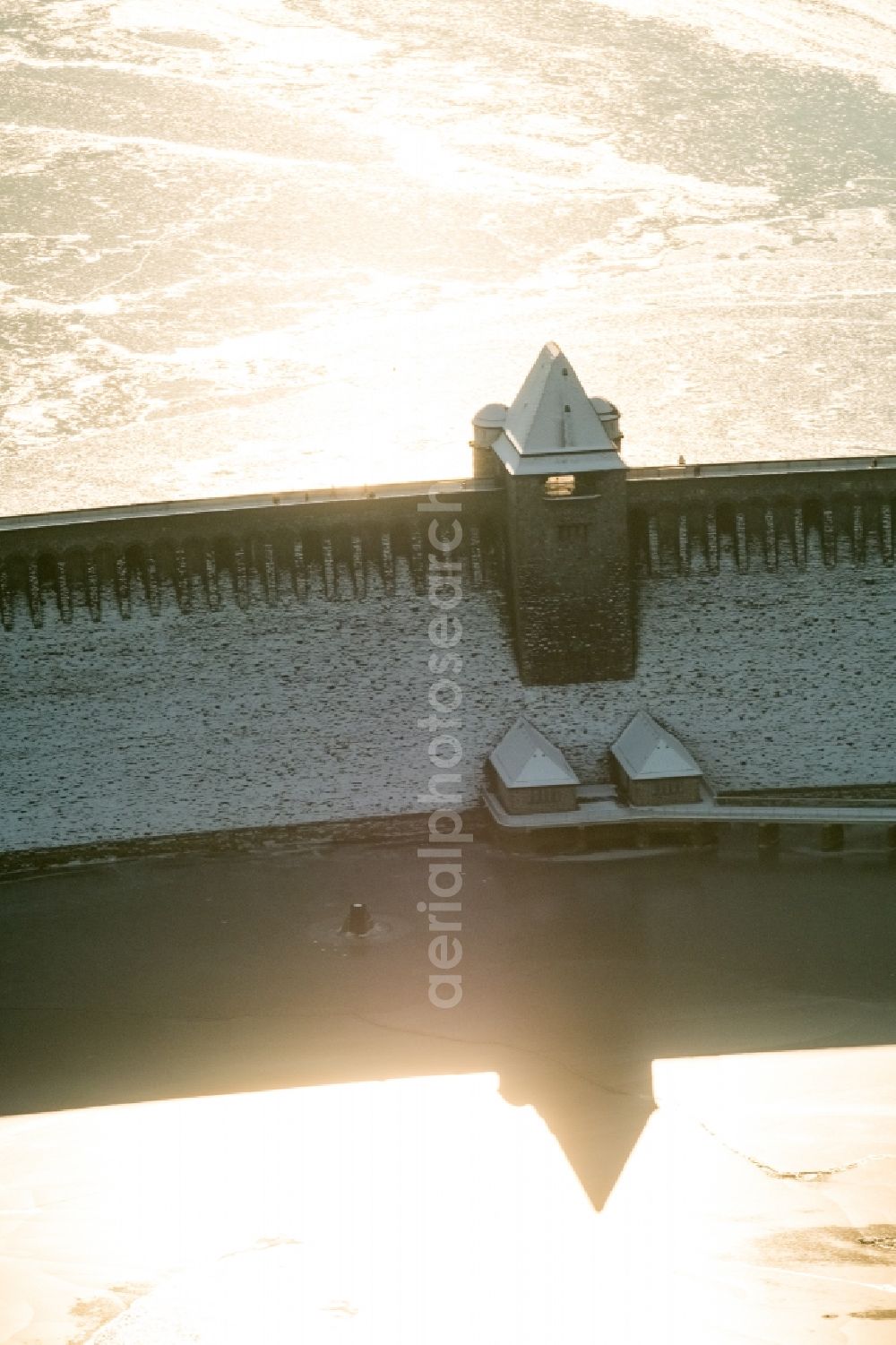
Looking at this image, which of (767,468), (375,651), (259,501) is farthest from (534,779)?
(767,468)

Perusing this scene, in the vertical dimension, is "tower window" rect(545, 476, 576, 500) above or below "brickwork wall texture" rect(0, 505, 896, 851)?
above

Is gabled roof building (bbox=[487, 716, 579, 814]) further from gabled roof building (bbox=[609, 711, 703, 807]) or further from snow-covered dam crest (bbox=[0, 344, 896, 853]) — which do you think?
gabled roof building (bbox=[609, 711, 703, 807])

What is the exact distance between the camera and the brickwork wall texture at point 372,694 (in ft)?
155

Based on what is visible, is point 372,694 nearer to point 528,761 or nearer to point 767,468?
point 528,761

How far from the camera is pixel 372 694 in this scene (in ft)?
159

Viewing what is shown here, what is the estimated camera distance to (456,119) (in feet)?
413

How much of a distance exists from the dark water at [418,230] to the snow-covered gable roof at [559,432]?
43.4 metres

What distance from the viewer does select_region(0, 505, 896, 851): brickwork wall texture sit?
155 feet

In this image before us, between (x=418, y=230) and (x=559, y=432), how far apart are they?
72.0 metres

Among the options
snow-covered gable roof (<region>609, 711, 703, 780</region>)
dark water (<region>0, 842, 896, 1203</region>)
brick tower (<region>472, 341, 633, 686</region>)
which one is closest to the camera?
dark water (<region>0, 842, 896, 1203</region>)

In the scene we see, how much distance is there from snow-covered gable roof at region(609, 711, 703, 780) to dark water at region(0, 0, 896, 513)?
44.0 m

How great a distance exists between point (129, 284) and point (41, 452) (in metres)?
20.7

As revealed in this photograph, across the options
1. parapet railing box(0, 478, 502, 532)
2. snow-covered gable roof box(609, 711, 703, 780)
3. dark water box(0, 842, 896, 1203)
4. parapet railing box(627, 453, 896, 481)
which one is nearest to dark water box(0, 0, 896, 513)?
parapet railing box(0, 478, 502, 532)

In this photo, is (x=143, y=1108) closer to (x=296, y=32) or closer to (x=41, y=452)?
(x=41, y=452)
